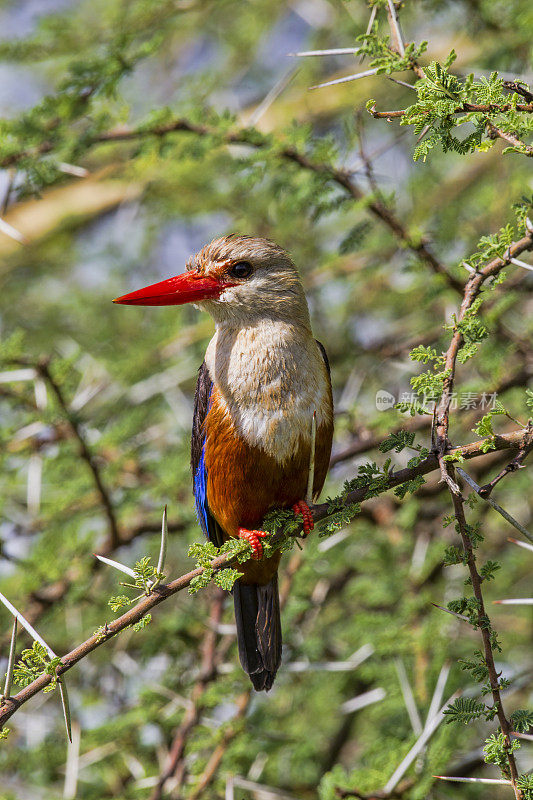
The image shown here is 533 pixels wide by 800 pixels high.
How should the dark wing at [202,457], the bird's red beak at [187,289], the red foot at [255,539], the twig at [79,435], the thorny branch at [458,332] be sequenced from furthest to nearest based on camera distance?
the twig at [79,435] → the dark wing at [202,457] → the bird's red beak at [187,289] → the red foot at [255,539] → the thorny branch at [458,332]

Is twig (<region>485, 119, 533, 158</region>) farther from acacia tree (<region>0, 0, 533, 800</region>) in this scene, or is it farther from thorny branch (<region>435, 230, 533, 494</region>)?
thorny branch (<region>435, 230, 533, 494</region>)

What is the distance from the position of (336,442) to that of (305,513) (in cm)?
225

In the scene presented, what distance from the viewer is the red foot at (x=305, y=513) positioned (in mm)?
2658

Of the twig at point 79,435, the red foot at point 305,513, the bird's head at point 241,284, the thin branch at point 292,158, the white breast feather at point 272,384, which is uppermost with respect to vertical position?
the thin branch at point 292,158

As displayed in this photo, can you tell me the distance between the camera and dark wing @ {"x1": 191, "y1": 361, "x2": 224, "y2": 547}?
3.18 metres

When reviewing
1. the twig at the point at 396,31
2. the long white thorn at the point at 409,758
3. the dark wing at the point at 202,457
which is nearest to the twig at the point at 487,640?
the long white thorn at the point at 409,758

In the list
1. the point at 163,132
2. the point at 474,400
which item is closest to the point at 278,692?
the point at 474,400

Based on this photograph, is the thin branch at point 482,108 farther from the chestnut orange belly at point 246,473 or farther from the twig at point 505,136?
the chestnut orange belly at point 246,473

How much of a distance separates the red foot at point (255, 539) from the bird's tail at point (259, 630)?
1.40 ft

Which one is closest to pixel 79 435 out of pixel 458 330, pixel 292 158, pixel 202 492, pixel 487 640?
pixel 202 492

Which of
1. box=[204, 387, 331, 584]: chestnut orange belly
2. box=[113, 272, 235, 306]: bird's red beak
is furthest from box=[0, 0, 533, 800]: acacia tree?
box=[113, 272, 235, 306]: bird's red beak

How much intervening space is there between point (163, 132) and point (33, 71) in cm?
419

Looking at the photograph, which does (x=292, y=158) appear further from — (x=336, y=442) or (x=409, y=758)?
Result: (x=409, y=758)

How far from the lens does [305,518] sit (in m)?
2.66
